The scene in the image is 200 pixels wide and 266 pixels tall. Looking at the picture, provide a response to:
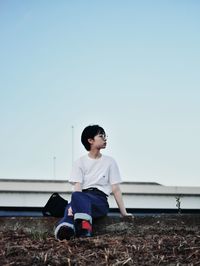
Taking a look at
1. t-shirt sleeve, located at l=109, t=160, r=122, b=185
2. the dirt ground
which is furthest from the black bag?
t-shirt sleeve, located at l=109, t=160, r=122, b=185

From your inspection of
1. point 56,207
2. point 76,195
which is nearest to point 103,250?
point 76,195

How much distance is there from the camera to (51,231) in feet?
16.5

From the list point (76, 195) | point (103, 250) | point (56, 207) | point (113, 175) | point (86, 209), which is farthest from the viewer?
point (113, 175)

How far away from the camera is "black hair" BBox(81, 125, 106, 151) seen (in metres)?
5.61

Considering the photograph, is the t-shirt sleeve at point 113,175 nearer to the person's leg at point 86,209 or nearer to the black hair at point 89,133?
the person's leg at point 86,209

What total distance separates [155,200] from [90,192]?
18012 millimetres

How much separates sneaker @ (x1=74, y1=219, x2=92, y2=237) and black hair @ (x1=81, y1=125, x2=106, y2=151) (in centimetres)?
124

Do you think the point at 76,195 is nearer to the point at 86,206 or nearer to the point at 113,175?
the point at 86,206

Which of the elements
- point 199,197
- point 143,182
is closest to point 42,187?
point 143,182

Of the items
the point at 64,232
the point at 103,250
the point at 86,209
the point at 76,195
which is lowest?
the point at 103,250

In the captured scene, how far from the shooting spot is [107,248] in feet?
12.9

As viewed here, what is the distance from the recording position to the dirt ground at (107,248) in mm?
3578

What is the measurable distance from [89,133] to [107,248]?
195cm

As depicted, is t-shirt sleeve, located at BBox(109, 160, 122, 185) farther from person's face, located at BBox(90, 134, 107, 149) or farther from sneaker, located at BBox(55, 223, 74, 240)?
sneaker, located at BBox(55, 223, 74, 240)
